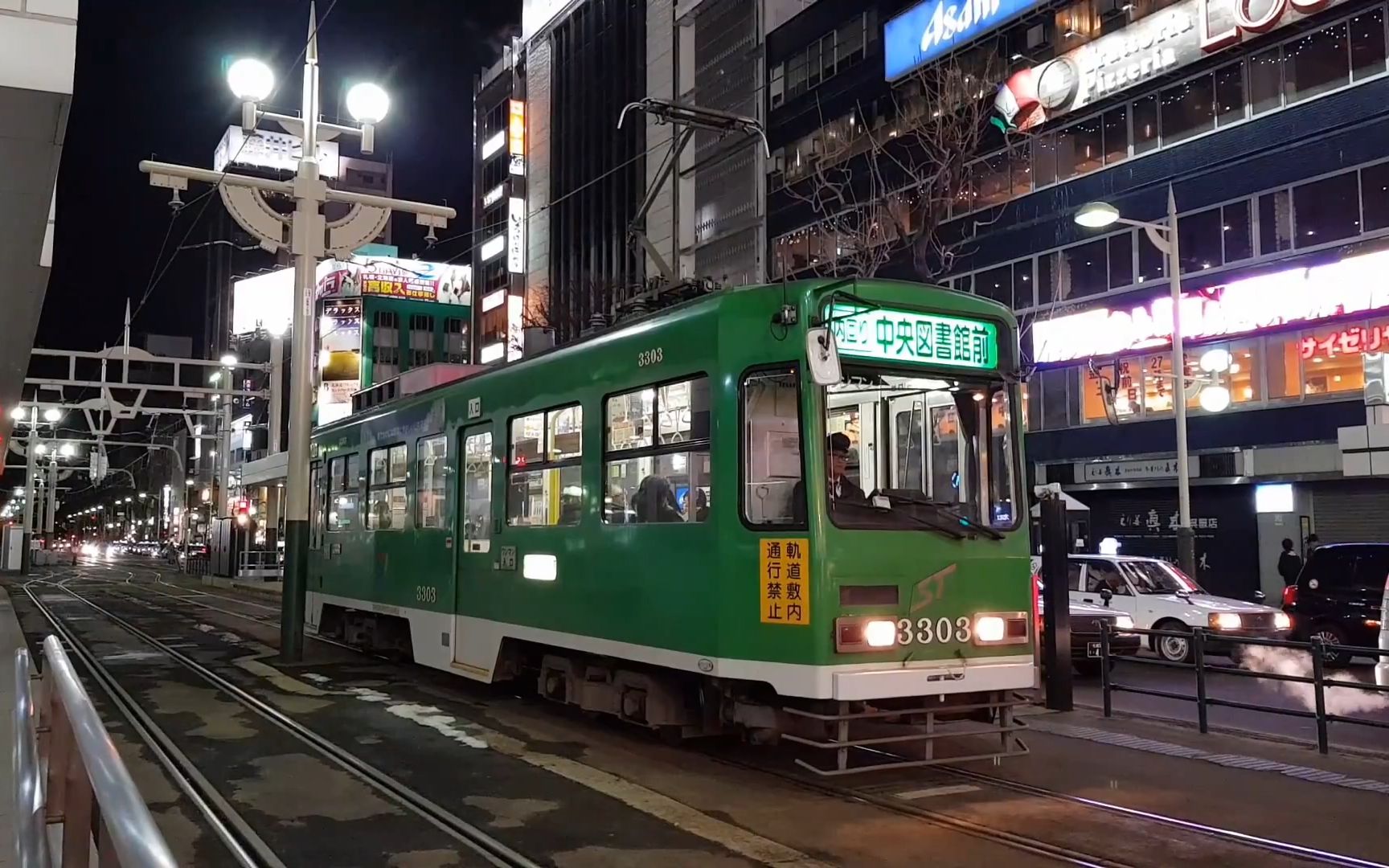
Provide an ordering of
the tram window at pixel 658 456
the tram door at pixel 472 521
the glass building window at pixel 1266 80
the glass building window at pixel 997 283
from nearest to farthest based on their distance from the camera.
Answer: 1. the tram window at pixel 658 456
2. the tram door at pixel 472 521
3. the glass building window at pixel 1266 80
4. the glass building window at pixel 997 283

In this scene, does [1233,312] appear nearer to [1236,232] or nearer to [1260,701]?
[1236,232]

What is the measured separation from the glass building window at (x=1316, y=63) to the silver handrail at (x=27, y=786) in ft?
83.5

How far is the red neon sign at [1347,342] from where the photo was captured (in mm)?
22328

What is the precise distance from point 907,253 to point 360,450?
20524 millimetres

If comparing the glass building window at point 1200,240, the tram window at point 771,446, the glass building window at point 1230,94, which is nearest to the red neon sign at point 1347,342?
the glass building window at point 1200,240

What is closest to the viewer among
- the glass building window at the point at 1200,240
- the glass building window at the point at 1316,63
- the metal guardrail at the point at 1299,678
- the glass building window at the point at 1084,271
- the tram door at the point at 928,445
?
the tram door at the point at 928,445

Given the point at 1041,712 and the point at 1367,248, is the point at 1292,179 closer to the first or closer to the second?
the point at 1367,248

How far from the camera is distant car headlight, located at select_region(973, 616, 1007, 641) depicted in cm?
773

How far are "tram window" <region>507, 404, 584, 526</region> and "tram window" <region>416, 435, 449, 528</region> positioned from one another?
5.67ft

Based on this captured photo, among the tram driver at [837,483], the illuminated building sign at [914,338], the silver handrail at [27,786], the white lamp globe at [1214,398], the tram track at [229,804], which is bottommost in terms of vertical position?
the tram track at [229,804]

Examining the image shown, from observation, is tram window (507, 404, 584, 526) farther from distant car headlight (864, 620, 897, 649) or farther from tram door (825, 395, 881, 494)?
distant car headlight (864, 620, 897, 649)

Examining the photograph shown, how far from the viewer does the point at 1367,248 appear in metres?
22.4

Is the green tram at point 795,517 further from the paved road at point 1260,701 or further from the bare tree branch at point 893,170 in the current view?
the bare tree branch at point 893,170

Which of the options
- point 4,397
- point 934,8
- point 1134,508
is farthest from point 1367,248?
point 4,397
